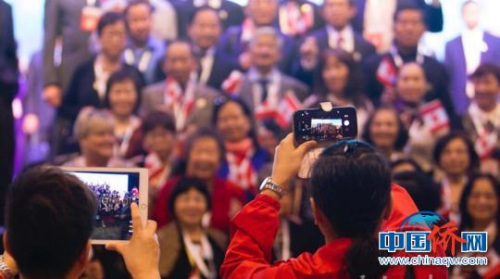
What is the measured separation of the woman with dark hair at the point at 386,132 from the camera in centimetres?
595

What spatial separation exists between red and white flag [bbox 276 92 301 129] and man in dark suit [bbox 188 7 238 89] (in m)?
0.41

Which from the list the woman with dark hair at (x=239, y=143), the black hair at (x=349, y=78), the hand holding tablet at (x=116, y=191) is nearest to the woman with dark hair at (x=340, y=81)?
the black hair at (x=349, y=78)

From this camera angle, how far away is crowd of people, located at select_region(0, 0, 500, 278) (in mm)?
5945

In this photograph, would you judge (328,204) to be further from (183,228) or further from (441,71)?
(441,71)

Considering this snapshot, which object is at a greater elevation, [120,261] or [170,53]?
[170,53]

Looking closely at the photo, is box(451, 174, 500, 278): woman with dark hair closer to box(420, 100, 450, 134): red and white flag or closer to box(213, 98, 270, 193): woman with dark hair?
box(420, 100, 450, 134): red and white flag

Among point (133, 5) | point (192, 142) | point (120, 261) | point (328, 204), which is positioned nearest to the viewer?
point (328, 204)

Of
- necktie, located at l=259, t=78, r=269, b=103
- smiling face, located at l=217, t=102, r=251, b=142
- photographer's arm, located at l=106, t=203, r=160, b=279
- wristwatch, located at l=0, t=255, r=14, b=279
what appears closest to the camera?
photographer's arm, located at l=106, t=203, r=160, b=279

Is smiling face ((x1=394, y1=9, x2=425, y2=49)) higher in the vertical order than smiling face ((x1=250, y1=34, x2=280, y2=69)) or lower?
higher

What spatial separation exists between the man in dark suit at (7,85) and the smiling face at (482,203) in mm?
2961

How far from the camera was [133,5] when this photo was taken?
6.29 m

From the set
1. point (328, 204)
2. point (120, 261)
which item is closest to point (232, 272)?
point (328, 204)

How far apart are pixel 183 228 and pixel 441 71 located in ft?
7.03

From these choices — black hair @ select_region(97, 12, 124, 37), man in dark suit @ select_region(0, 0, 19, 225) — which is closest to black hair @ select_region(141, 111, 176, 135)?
black hair @ select_region(97, 12, 124, 37)
